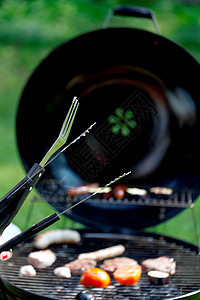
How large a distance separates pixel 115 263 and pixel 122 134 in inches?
30.8

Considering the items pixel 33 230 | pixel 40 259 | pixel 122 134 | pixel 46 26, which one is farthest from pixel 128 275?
pixel 46 26

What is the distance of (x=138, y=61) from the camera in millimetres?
2311

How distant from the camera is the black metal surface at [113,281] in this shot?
1721mm

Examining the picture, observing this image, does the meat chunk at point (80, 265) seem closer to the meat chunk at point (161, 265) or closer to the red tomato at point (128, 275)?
the red tomato at point (128, 275)

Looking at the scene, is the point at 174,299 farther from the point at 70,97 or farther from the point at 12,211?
the point at 70,97

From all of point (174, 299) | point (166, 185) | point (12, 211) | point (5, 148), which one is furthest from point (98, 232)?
point (5, 148)

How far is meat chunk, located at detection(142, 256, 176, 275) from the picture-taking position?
1.95 metres

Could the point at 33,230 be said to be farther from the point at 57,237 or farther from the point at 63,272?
the point at 57,237

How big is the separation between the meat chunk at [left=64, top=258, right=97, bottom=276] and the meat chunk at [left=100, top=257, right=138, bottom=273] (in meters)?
0.07

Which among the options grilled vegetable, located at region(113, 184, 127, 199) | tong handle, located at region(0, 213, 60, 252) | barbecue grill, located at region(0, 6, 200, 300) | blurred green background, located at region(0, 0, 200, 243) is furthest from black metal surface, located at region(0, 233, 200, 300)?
blurred green background, located at region(0, 0, 200, 243)

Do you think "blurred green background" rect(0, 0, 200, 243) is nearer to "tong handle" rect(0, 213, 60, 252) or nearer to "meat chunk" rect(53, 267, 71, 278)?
"meat chunk" rect(53, 267, 71, 278)

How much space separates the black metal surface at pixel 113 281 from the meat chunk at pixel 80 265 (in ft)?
0.11

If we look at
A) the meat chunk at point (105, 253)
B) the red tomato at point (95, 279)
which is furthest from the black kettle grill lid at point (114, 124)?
the red tomato at point (95, 279)

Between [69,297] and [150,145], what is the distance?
1076mm
